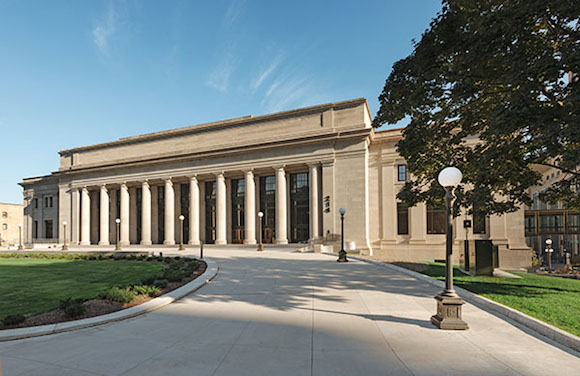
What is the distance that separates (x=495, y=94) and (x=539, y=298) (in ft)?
25.9

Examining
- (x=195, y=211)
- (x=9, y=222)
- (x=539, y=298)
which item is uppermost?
(x=195, y=211)

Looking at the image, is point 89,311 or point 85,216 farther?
point 85,216

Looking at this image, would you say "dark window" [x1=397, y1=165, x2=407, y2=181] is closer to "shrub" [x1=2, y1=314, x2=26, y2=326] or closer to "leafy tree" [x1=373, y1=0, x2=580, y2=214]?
"leafy tree" [x1=373, y1=0, x2=580, y2=214]

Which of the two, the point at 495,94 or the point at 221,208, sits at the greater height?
the point at 495,94

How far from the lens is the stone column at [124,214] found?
4725cm

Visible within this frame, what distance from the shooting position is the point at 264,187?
1687 inches

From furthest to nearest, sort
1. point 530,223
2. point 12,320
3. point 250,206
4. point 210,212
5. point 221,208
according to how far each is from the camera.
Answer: point 530,223 → point 210,212 → point 221,208 → point 250,206 → point 12,320

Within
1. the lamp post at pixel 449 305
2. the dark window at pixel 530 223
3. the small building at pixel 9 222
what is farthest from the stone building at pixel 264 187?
the small building at pixel 9 222

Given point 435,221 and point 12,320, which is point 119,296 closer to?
point 12,320

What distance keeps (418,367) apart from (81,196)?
5920 cm

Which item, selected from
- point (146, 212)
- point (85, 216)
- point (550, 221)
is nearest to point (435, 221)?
point (146, 212)

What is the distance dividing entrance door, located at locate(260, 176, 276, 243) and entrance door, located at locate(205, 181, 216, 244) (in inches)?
321

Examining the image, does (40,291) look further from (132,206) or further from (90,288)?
(132,206)

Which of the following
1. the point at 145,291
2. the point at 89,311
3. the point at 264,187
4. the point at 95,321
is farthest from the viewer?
the point at 264,187
